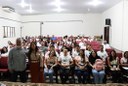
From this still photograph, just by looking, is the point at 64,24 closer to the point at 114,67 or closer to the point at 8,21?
the point at 8,21

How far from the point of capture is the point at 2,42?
49.8 ft

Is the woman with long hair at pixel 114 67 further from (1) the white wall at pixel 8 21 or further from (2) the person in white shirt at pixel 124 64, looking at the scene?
(1) the white wall at pixel 8 21

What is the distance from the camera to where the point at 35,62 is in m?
5.47

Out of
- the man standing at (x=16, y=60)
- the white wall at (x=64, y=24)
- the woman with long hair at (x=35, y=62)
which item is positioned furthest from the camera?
the white wall at (x=64, y=24)

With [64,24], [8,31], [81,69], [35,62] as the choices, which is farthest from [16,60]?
[64,24]

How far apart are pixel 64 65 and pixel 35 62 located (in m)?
1.80

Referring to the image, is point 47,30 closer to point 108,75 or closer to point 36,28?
point 36,28

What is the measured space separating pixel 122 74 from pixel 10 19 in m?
12.7

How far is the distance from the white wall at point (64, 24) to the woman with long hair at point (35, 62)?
16.1 metres

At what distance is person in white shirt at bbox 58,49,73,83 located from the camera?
687 cm

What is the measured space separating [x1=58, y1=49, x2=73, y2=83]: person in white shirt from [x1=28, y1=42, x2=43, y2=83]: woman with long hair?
135 cm

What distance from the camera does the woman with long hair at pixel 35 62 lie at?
5430 mm

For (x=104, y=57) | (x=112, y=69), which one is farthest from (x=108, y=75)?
(x=104, y=57)

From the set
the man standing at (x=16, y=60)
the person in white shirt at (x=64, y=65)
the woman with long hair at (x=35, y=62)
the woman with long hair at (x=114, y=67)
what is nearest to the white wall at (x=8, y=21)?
the person in white shirt at (x=64, y=65)
